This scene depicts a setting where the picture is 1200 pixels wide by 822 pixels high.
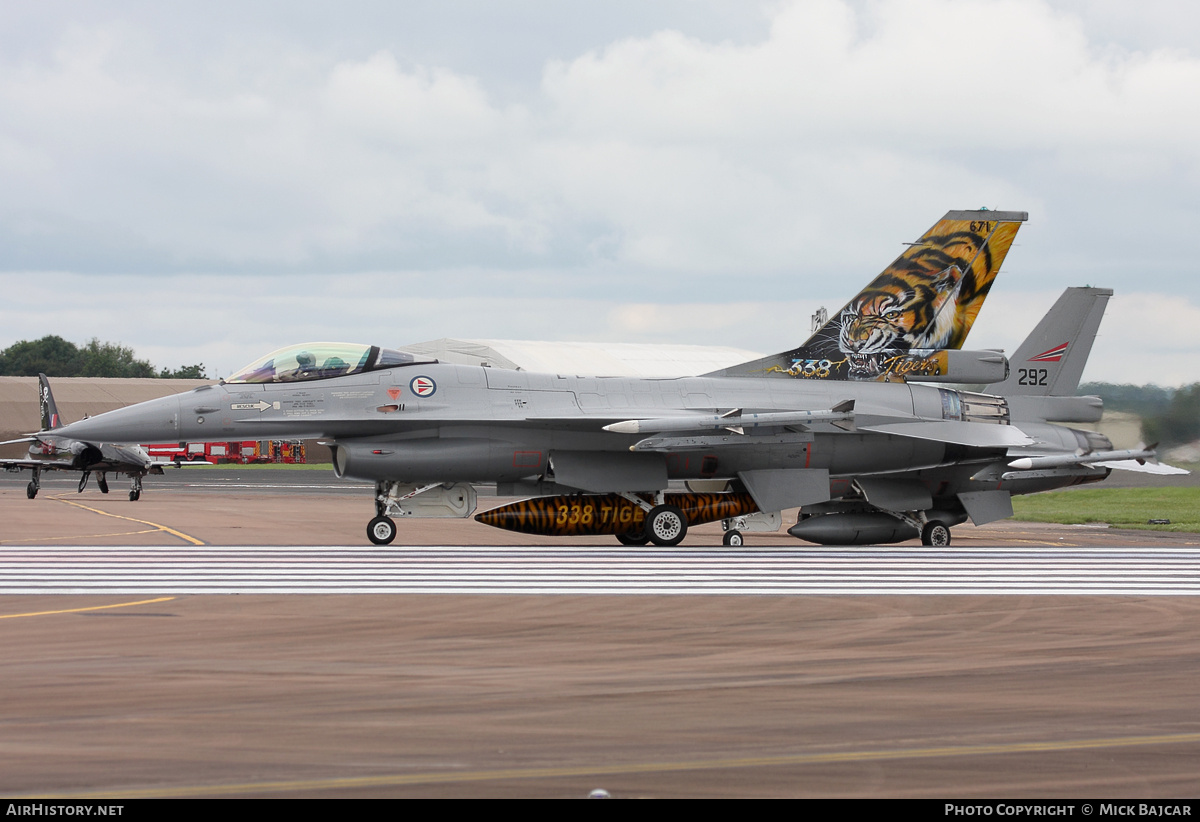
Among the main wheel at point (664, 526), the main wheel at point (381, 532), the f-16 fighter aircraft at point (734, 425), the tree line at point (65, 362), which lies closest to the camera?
the main wheel at point (381, 532)

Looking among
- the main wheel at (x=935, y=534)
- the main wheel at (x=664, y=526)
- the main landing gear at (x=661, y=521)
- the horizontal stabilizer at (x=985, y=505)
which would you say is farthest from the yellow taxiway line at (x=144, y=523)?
the horizontal stabilizer at (x=985, y=505)

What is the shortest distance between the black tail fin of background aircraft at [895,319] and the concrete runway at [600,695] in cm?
925

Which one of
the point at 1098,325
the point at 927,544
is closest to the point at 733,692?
the point at 927,544

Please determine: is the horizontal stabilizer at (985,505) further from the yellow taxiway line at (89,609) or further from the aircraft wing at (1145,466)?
the yellow taxiway line at (89,609)

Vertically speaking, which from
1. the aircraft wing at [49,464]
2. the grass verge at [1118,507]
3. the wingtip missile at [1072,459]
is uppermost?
the wingtip missile at [1072,459]

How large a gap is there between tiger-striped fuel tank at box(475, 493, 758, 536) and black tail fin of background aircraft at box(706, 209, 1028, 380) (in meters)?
2.56

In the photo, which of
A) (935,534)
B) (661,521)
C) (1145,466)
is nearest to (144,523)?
(661,521)

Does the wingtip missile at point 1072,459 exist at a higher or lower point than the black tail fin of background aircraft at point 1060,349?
lower

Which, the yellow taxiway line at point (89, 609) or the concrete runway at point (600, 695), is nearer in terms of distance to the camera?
the concrete runway at point (600, 695)

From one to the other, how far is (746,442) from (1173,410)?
8.24 meters

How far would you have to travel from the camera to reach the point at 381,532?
1656cm

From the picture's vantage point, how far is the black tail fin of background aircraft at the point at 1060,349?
20.9 metres
